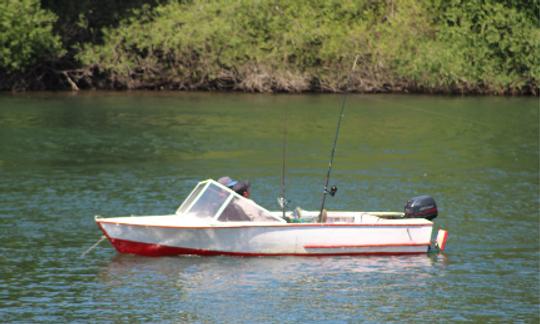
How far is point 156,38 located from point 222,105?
9821 millimetres

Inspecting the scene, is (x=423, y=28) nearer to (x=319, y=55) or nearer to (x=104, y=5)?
(x=319, y=55)

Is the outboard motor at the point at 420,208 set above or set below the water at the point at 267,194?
above

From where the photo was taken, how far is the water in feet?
70.0

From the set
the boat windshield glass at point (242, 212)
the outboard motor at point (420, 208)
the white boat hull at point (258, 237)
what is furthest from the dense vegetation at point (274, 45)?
the boat windshield glass at point (242, 212)

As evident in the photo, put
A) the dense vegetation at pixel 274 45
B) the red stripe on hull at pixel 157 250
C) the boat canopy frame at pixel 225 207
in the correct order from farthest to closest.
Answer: the dense vegetation at pixel 274 45 < the red stripe on hull at pixel 157 250 < the boat canopy frame at pixel 225 207

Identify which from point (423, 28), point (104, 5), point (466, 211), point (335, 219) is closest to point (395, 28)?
point (423, 28)

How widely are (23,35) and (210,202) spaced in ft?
135

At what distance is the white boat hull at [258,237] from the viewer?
948 inches

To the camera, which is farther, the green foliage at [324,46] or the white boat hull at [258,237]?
the green foliage at [324,46]

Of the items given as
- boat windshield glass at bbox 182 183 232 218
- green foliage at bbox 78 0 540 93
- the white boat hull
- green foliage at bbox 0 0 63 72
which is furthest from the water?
green foliage at bbox 78 0 540 93

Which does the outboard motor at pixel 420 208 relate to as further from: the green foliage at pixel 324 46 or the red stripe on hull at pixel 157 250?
the green foliage at pixel 324 46

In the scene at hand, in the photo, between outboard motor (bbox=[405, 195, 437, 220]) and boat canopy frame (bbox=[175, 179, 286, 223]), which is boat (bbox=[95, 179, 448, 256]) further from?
outboard motor (bbox=[405, 195, 437, 220])

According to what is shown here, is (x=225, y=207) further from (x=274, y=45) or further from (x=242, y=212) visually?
(x=274, y=45)

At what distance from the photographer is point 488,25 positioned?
64.1 meters
